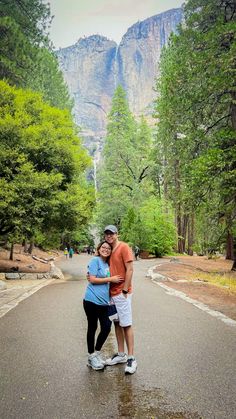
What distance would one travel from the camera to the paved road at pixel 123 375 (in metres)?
3.43

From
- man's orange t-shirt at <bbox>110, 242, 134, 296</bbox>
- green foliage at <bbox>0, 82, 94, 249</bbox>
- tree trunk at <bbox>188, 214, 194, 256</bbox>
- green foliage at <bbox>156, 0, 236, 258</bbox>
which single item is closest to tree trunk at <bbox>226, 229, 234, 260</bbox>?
green foliage at <bbox>156, 0, 236, 258</bbox>

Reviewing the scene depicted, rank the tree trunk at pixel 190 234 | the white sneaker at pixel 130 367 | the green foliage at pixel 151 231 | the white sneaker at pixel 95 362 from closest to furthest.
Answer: the white sneaker at pixel 130 367 < the white sneaker at pixel 95 362 < the green foliage at pixel 151 231 < the tree trunk at pixel 190 234

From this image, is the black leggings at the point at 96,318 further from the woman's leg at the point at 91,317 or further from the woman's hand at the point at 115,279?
the woman's hand at the point at 115,279

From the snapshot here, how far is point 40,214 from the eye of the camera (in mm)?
17609

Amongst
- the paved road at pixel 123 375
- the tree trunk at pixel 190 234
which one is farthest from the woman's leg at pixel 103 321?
the tree trunk at pixel 190 234

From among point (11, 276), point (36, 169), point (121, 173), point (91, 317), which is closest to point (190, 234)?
point (121, 173)

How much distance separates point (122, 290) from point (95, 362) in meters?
0.97

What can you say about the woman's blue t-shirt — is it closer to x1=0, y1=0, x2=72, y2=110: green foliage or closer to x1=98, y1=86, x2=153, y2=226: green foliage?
x1=0, y1=0, x2=72, y2=110: green foliage

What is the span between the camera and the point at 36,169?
1844cm

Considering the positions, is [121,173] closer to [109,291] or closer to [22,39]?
[22,39]

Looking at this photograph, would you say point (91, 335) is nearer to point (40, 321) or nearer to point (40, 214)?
point (40, 321)

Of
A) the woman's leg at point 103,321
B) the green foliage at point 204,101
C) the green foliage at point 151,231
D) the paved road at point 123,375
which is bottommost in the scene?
the paved road at point 123,375

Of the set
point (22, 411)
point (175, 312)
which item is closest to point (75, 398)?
point (22, 411)

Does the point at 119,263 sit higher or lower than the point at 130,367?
higher
